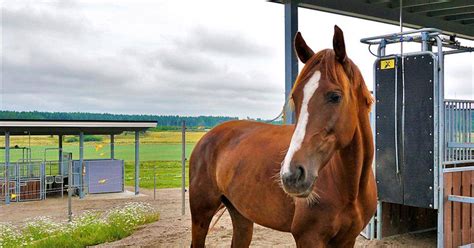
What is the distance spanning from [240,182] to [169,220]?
171 inches

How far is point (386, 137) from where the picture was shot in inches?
165

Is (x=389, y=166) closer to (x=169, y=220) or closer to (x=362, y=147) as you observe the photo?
(x=362, y=147)

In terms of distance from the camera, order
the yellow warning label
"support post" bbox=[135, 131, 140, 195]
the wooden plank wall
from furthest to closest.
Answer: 1. "support post" bbox=[135, 131, 140, 195]
2. the yellow warning label
3. the wooden plank wall

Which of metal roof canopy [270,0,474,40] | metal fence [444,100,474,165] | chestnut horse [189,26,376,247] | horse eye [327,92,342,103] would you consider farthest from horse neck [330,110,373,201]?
metal roof canopy [270,0,474,40]

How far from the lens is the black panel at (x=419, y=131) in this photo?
3871 mm

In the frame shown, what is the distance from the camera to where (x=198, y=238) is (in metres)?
3.18

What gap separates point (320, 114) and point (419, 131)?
2703mm

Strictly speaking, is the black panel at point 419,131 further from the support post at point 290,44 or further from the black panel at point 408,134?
the support post at point 290,44

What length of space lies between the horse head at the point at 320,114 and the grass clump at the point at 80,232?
4.54 metres

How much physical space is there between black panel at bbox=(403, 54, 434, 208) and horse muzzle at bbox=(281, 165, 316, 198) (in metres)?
2.81

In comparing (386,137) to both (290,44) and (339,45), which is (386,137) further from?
(339,45)

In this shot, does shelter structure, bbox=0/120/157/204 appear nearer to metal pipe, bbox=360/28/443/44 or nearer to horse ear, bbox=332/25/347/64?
metal pipe, bbox=360/28/443/44

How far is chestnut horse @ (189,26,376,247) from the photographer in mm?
1605

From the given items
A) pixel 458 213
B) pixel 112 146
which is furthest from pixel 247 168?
pixel 112 146
